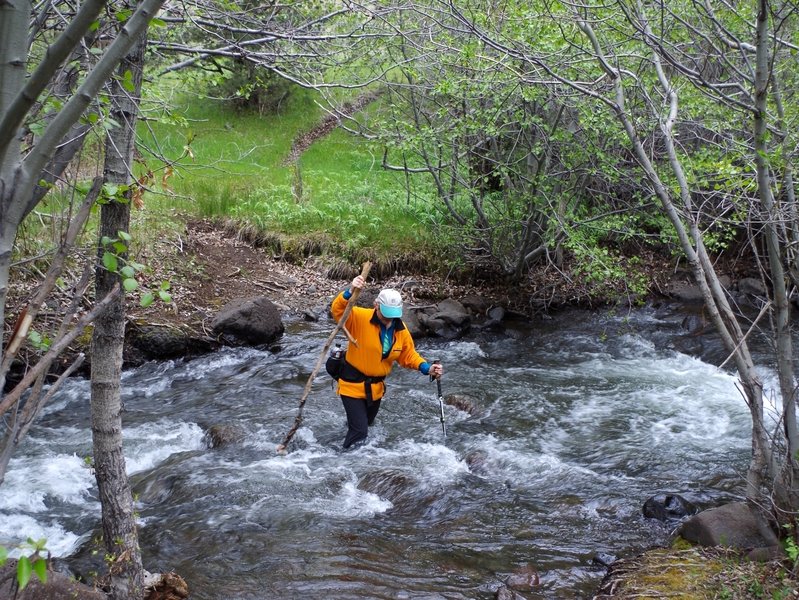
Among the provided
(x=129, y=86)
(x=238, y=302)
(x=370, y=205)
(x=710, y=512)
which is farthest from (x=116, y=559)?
(x=370, y=205)

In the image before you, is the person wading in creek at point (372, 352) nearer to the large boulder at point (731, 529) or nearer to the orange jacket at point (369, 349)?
the orange jacket at point (369, 349)

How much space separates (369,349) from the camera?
27.6ft

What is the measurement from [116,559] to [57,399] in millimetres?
6852

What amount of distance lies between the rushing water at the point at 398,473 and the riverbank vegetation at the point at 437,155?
1406 mm

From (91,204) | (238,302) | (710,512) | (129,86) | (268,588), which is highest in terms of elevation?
(129,86)

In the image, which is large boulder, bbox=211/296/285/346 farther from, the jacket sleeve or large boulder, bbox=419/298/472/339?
the jacket sleeve

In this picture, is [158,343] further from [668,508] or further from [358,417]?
[668,508]

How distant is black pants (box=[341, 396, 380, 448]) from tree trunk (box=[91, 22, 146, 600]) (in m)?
4.01

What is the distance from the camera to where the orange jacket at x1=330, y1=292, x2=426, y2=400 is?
8.38m

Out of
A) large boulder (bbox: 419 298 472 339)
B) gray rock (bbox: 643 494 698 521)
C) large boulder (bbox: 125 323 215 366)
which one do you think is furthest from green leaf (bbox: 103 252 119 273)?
large boulder (bbox: 419 298 472 339)

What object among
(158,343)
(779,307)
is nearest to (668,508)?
(779,307)

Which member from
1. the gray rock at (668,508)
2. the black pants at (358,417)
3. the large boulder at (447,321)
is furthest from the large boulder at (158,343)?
the gray rock at (668,508)

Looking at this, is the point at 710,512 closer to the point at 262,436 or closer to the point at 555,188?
the point at 262,436

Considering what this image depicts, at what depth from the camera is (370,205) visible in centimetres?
1769
